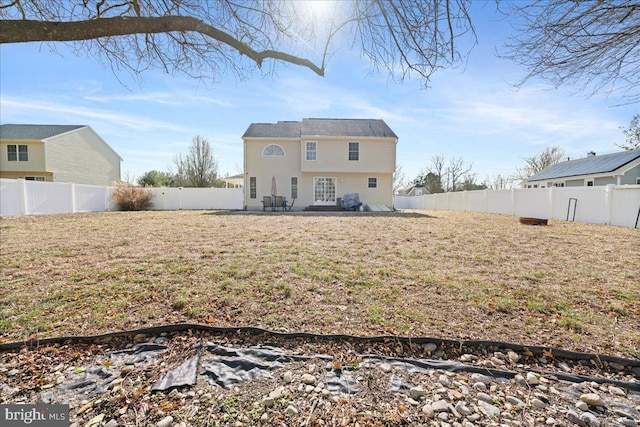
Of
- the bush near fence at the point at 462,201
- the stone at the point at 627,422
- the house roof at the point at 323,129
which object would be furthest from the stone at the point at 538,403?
the house roof at the point at 323,129

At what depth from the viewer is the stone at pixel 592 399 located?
5.84ft

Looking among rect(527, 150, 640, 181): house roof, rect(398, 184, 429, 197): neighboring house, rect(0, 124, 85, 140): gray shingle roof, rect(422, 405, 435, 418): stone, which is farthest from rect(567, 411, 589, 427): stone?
rect(398, 184, 429, 197): neighboring house

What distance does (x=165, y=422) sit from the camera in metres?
1.62

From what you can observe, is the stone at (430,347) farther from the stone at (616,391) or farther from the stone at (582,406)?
the stone at (616,391)

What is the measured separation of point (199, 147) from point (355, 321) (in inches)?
1061

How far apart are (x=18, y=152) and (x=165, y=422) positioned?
27.5m

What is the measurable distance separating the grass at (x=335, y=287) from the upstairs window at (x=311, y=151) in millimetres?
11687

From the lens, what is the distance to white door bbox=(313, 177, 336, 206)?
1798cm

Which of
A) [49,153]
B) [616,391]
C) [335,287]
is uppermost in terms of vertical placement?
[49,153]

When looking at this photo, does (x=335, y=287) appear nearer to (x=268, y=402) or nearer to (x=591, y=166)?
(x=268, y=402)

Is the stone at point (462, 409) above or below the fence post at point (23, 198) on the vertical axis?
below

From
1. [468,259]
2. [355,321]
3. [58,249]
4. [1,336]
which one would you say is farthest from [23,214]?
[468,259]

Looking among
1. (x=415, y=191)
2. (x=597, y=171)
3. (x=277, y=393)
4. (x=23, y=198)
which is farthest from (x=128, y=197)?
(x=415, y=191)

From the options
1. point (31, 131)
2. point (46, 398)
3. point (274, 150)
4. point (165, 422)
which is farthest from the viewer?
point (31, 131)
